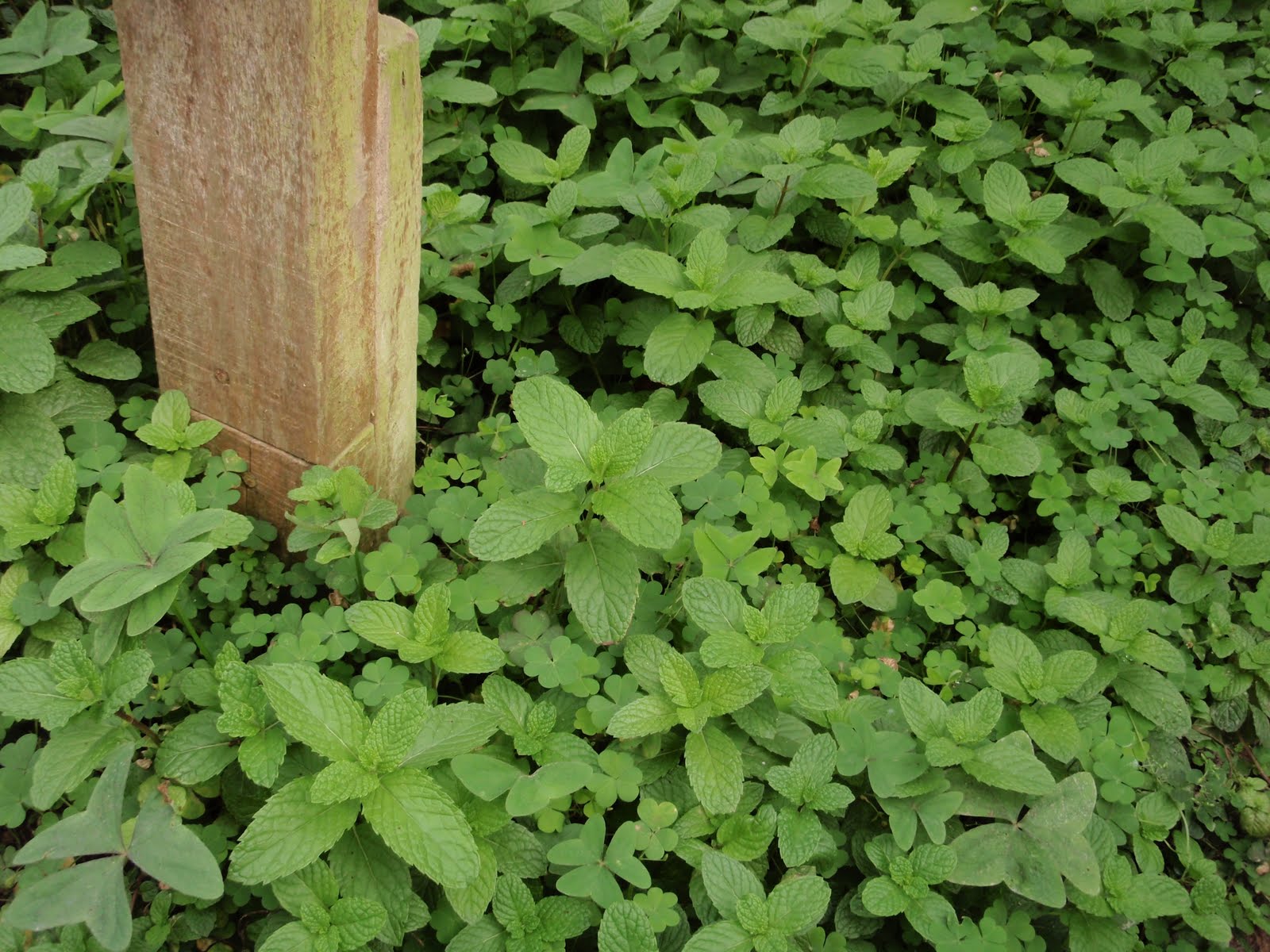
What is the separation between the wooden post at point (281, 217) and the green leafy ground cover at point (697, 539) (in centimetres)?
18

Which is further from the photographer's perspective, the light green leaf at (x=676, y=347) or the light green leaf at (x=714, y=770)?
the light green leaf at (x=676, y=347)

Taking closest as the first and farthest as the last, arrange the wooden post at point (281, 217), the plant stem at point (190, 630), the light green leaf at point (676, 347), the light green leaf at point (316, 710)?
the wooden post at point (281, 217) → the light green leaf at point (316, 710) → the plant stem at point (190, 630) → the light green leaf at point (676, 347)

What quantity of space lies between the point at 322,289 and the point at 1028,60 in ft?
10.8

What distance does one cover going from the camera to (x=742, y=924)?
80.4 inches

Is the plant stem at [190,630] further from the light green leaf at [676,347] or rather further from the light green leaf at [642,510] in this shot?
the light green leaf at [676,347]

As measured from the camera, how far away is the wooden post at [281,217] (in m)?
1.85

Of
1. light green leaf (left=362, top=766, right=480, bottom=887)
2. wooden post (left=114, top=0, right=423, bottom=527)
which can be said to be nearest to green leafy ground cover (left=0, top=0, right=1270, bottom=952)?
light green leaf (left=362, top=766, right=480, bottom=887)

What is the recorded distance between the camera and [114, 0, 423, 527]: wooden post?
1.85 metres

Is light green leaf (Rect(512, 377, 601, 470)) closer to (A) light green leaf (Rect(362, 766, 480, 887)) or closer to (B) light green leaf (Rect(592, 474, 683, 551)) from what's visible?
(B) light green leaf (Rect(592, 474, 683, 551))

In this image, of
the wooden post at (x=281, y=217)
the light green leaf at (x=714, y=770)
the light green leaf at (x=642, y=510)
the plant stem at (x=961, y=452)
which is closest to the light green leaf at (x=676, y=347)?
the light green leaf at (x=642, y=510)

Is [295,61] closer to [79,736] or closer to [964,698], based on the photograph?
[79,736]

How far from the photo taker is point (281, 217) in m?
2.02

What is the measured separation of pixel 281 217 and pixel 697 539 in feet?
4.07

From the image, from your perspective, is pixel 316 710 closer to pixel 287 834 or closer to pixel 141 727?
pixel 287 834
